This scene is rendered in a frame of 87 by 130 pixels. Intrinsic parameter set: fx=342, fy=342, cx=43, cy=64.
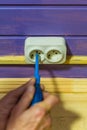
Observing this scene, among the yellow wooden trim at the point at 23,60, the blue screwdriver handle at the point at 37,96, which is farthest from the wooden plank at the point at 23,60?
the blue screwdriver handle at the point at 37,96

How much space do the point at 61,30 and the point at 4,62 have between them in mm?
182

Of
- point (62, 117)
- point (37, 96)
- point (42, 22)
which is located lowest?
point (62, 117)

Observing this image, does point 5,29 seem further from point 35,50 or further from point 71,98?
point 71,98

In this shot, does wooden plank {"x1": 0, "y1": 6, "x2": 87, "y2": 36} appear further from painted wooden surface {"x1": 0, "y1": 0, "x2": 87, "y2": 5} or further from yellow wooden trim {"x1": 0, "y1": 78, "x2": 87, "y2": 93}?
yellow wooden trim {"x1": 0, "y1": 78, "x2": 87, "y2": 93}

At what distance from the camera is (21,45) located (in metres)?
0.94

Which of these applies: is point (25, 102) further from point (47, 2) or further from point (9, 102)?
point (47, 2)

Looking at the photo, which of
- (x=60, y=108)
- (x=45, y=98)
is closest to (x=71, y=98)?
(x=60, y=108)

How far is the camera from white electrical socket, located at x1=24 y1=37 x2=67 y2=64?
899mm

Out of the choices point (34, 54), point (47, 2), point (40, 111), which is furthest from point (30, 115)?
point (47, 2)

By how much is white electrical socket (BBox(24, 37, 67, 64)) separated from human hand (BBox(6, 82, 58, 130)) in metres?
0.11

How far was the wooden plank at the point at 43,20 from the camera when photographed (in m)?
0.90

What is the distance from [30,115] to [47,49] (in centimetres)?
19

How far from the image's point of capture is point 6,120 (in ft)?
2.82

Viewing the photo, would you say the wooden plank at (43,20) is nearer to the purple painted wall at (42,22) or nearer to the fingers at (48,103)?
the purple painted wall at (42,22)
